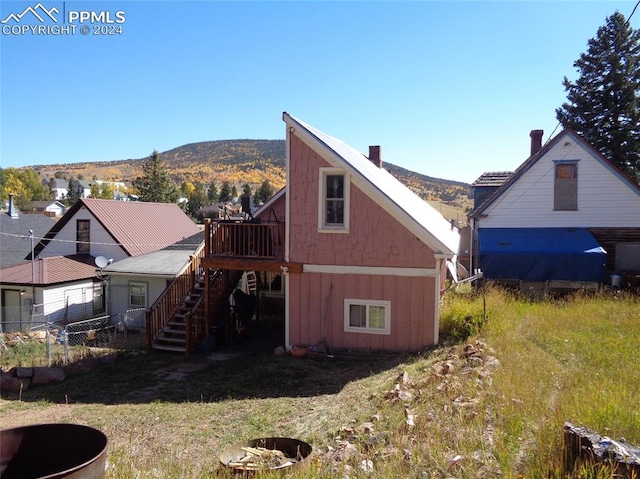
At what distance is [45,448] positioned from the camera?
4832 millimetres

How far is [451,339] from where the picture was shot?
492 inches

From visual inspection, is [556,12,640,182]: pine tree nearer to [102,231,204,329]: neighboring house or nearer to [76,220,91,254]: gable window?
[102,231,204,329]: neighboring house

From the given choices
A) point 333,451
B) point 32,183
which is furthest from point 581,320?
point 32,183

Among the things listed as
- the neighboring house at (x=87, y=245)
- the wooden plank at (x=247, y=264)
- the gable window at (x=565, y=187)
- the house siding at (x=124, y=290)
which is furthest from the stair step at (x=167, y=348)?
the gable window at (x=565, y=187)

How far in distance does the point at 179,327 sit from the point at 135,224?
1436 centimetres

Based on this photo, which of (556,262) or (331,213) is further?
(556,262)

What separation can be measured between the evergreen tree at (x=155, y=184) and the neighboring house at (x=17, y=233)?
27341 millimetres

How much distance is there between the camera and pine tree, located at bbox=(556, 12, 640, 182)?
102 feet

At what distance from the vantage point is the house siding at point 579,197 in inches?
795

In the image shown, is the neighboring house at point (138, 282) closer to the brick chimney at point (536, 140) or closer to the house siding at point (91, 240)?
the house siding at point (91, 240)

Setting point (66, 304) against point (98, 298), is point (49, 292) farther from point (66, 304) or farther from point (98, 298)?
point (98, 298)

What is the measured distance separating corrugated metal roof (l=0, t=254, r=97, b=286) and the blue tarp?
1882 cm

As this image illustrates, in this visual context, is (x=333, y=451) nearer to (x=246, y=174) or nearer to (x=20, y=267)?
(x=20, y=267)

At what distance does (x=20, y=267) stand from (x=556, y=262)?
24.3 meters
